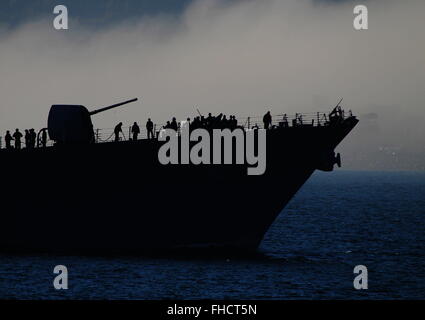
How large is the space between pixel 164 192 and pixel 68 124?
9.25m

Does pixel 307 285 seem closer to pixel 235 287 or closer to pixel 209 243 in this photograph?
pixel 235 287

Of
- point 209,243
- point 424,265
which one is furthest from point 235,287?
point 424,265

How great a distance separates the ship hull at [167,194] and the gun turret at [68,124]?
1.52 m

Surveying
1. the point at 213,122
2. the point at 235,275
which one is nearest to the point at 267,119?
the point at 213,122

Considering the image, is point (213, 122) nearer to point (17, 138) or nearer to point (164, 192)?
point (164, 192)

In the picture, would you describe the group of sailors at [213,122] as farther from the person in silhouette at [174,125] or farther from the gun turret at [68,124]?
the gun turret at [68,124]

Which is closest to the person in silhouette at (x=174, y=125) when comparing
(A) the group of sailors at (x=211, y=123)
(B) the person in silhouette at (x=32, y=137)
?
(A) the group of sailors at (x=211, y=123)

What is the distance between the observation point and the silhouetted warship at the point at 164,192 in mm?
41750

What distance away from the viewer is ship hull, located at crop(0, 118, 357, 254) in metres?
41.8

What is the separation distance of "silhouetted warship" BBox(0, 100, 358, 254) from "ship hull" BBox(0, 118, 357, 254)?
6 cm

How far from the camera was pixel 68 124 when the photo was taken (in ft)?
155

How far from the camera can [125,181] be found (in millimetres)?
43250
